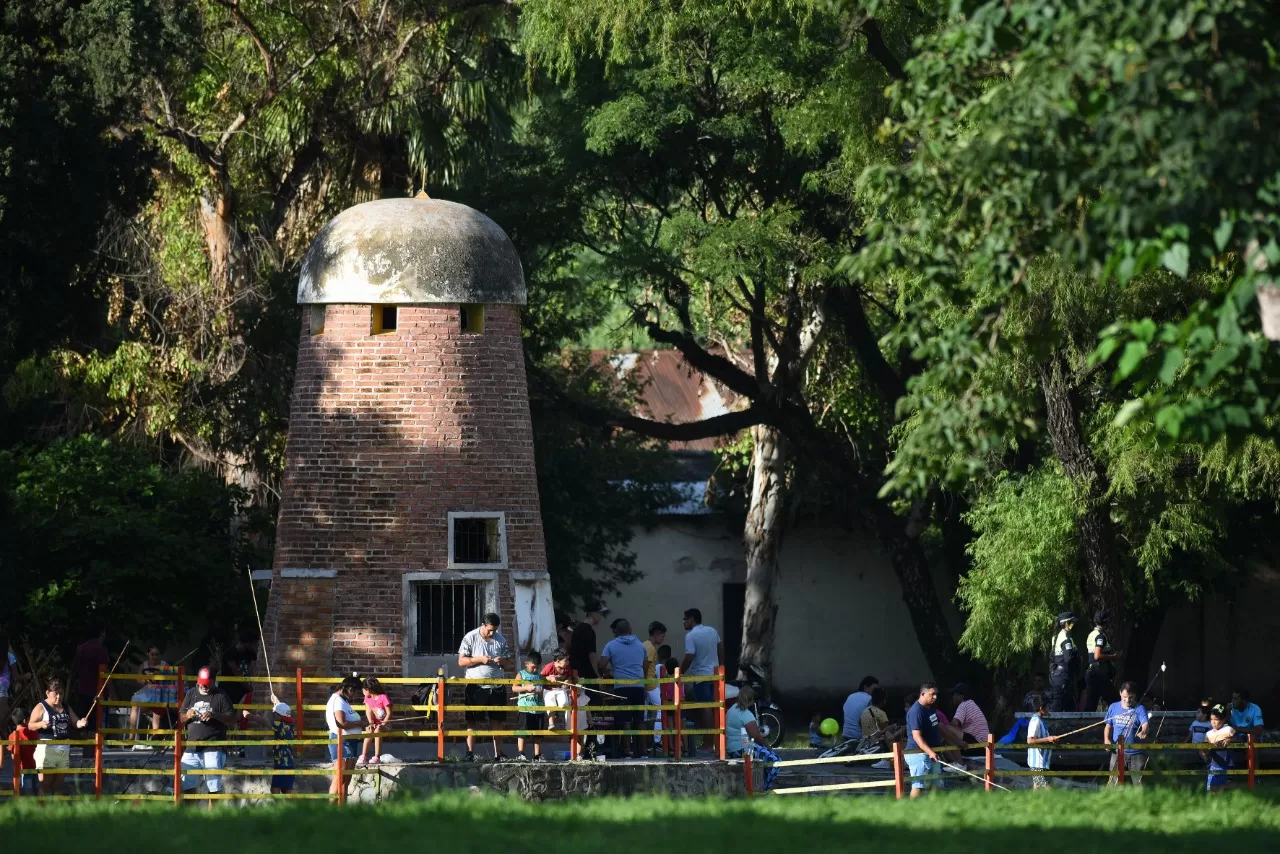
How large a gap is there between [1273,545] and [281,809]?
22751mm

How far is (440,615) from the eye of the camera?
2203cm

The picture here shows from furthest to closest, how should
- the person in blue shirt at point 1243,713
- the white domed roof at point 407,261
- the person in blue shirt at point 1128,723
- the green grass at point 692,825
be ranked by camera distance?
1. the white domed roof at point 407,261
2. the person in blue shirt at point 1243,713
3. the person in blue shirt at point 1128,723
4. the green grass at point 692,825

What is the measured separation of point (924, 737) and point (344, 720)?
18.2ft

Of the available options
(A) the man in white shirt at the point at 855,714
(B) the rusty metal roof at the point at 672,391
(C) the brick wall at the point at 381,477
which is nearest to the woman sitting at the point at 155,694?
(C) the brick wall at the point at 381,477

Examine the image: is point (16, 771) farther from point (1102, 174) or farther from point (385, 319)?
point (1102, 174)

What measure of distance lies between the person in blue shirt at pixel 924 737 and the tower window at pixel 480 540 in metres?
5.46

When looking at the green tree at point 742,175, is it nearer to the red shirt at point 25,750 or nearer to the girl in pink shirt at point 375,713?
the girl in pink shirt at point 375,713

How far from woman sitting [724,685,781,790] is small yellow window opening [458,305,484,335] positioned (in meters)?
5.04

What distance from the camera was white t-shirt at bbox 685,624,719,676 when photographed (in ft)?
72.0

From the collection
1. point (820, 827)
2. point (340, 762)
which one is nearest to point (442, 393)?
point (340, 762)

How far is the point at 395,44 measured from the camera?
31.0 m

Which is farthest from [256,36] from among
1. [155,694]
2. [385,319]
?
[155,694]

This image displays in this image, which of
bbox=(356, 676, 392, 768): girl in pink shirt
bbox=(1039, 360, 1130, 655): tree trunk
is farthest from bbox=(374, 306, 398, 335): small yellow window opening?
bbox=(1039, 360, 1130, 655): tree trunk

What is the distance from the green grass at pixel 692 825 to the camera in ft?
38.3
